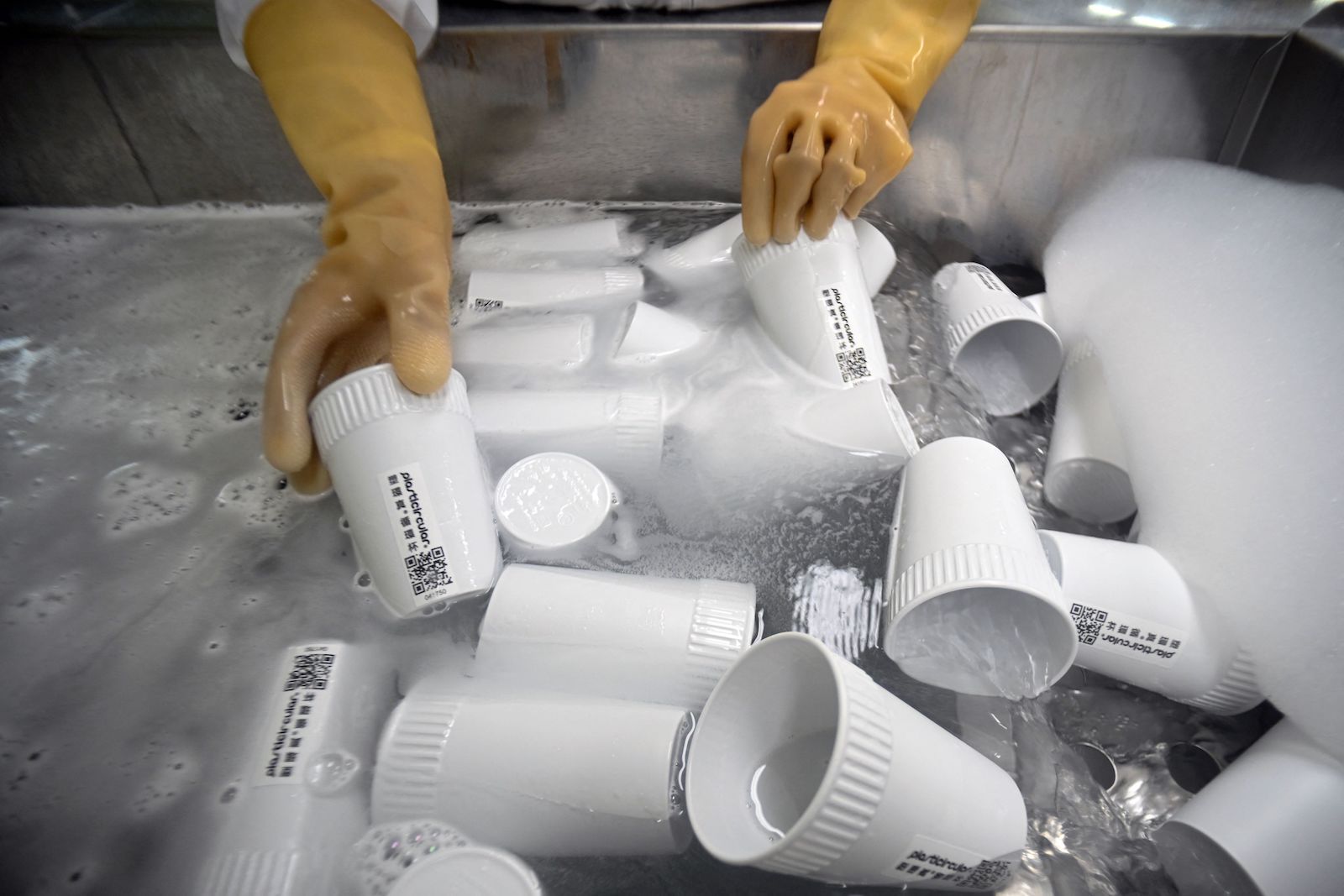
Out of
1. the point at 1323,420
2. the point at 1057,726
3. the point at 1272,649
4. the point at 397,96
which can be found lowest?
the point at 1057,726

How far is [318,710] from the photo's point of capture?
602 millimetres

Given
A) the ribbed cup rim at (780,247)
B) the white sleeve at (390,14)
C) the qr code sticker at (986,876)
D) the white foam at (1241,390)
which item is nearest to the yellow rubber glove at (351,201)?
the white sleeve at (390,14)

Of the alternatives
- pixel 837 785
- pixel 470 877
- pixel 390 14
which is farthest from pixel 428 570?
pixel 390 14

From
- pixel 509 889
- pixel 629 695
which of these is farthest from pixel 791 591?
pixel 509 889

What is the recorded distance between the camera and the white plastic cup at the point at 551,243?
42.3 inches

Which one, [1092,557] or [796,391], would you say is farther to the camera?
[796,391]

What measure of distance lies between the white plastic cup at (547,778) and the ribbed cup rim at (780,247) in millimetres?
552

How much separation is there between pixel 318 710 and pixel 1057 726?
2.11ft

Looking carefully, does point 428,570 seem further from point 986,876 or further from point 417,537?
point 986,876

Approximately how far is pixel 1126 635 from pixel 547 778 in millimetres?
511

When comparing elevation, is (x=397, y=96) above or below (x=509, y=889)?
above

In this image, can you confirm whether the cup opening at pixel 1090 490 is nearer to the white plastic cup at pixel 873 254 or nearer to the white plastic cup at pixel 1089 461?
the white plastic cup at pixel 1089 461

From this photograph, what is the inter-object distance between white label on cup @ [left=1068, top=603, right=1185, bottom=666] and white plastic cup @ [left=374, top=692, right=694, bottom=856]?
1.22ft

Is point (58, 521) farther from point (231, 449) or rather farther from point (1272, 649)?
point (1272, 649)
